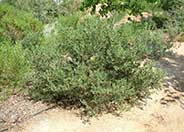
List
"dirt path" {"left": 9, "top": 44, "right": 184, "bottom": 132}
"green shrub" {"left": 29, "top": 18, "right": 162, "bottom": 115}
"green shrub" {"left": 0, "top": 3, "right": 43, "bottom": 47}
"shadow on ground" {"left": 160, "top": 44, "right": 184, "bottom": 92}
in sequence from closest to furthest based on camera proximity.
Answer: "dirt path" {"left": 9, "top": 44, "right": 184, "bottom": 132} → "green shrub" {"left": 29, "top": 18, "right": 162, "bottom": 115} → "shadow on ground" {"left": 160, "top": 44, "right": 184, "bottom": 92} → "green shrub" {"left": 0, "top": 3, "right": 43, "bottom": 47}

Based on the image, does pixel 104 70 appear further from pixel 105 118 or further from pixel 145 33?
pixel 145 33

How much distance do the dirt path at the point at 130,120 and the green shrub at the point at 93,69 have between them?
0.24m

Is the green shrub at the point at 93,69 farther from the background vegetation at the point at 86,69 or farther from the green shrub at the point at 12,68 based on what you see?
the green shrub at the point at 12,68

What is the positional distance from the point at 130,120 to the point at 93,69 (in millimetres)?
1010

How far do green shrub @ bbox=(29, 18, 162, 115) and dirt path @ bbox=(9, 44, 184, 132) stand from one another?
240mm

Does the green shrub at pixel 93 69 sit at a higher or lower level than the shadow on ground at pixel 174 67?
higher

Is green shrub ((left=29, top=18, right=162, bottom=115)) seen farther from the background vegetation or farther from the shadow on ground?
the shadow on ground

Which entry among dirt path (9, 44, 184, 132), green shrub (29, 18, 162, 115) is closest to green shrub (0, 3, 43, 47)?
green shrub (29, 18, 162, 115)

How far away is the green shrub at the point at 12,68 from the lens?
7.43 metres

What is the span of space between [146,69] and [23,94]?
2.15 meters

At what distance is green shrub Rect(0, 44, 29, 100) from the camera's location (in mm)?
7426

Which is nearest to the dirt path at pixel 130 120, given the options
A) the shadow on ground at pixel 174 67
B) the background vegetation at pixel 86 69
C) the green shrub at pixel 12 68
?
the background vegetation at pixel 86 69

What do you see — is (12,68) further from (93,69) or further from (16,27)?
(16,27)

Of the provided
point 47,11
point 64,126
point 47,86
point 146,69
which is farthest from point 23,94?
point 47,11
